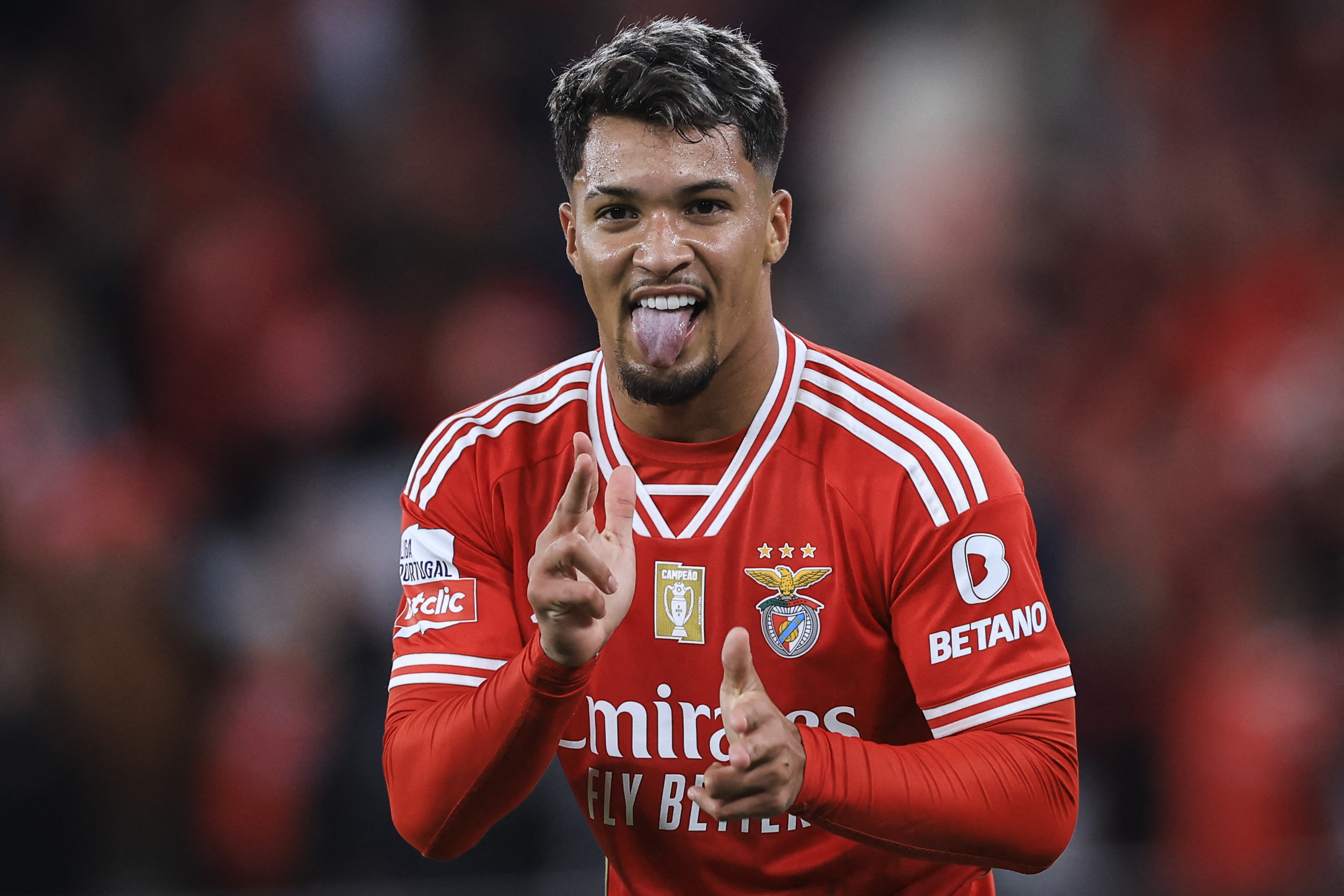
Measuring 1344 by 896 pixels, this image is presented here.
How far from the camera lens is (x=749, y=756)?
1836 millimetres

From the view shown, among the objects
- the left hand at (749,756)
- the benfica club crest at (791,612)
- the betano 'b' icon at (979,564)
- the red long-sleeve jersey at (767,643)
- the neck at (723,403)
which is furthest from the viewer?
the neck at (723,403)

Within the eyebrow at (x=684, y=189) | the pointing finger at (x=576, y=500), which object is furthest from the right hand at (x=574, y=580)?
the eyebrow at (x=684, y=189)

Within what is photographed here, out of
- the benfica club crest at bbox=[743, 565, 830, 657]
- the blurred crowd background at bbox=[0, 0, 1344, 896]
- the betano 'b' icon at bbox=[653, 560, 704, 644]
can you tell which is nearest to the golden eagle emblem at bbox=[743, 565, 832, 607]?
the benfica club crest at bbox=[743, 565, 830, 657]

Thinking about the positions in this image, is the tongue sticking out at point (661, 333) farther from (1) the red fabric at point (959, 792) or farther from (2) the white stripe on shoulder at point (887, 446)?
(1) the red fabric at point (959, 792)

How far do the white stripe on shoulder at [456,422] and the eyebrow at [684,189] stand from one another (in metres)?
0.43

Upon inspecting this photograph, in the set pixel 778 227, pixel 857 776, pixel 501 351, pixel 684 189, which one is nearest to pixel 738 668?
pixel 857 776

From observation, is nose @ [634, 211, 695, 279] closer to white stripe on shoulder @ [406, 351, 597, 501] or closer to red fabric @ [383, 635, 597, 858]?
white stripe on shoulder @ [406, 351, 597, 501]

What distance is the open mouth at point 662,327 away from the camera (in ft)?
7.45

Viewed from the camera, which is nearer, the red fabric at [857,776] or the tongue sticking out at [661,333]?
the red fabric at [857,776]

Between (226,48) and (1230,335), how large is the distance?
4.14 meters

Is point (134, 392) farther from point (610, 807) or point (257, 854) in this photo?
point (610, 807)

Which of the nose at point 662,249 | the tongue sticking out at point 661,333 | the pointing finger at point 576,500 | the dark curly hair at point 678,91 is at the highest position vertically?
the dark curly hair at point 678,91

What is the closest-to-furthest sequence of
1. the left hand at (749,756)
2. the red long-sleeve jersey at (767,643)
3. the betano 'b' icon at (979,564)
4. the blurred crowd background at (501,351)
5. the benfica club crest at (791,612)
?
the left hand at (749,756)
the red long-sleeve jersey at (767,643)
the betano 'b' icon at (979,564)
the benfica club crest at (791,612)
the blurred crowd background at (501,351)

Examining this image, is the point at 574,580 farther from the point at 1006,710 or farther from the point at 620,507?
the point at 1006,710
